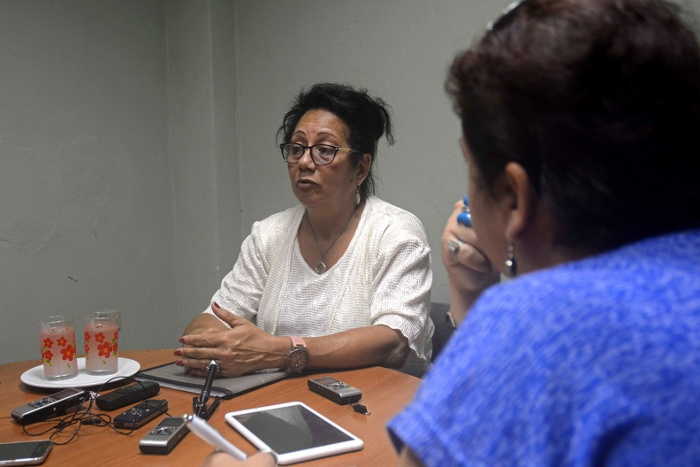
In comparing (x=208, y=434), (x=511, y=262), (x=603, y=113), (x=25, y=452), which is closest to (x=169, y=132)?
(x=25, y=452)

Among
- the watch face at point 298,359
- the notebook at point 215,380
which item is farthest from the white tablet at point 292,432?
the watch face at point 298,359

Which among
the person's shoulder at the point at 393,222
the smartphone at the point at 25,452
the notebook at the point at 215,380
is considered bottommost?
the notebook at the point at 215,380

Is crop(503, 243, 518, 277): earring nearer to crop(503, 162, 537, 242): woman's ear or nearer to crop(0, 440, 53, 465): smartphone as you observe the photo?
crop(503, 162, 537, 242): woman's ear

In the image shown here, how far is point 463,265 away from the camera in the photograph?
114 cm

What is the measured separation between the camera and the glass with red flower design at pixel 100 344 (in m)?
1.43

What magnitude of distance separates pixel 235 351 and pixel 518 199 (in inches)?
40.7

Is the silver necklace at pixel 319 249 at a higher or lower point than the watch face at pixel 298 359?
higher

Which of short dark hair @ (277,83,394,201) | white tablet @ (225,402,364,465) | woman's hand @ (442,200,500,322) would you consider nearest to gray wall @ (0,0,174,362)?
short dark hair @ (277,83,394,201)

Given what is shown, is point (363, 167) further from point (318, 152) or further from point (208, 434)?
point (208, 434)

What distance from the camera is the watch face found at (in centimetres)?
147

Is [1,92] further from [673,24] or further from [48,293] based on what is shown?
[673,24]

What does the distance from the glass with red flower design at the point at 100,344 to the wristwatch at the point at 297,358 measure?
0.45 m

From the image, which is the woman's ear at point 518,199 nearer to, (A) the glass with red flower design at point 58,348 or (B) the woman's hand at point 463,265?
(B) the woman's hand at point 463,265

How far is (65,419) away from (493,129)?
1.06 metres
